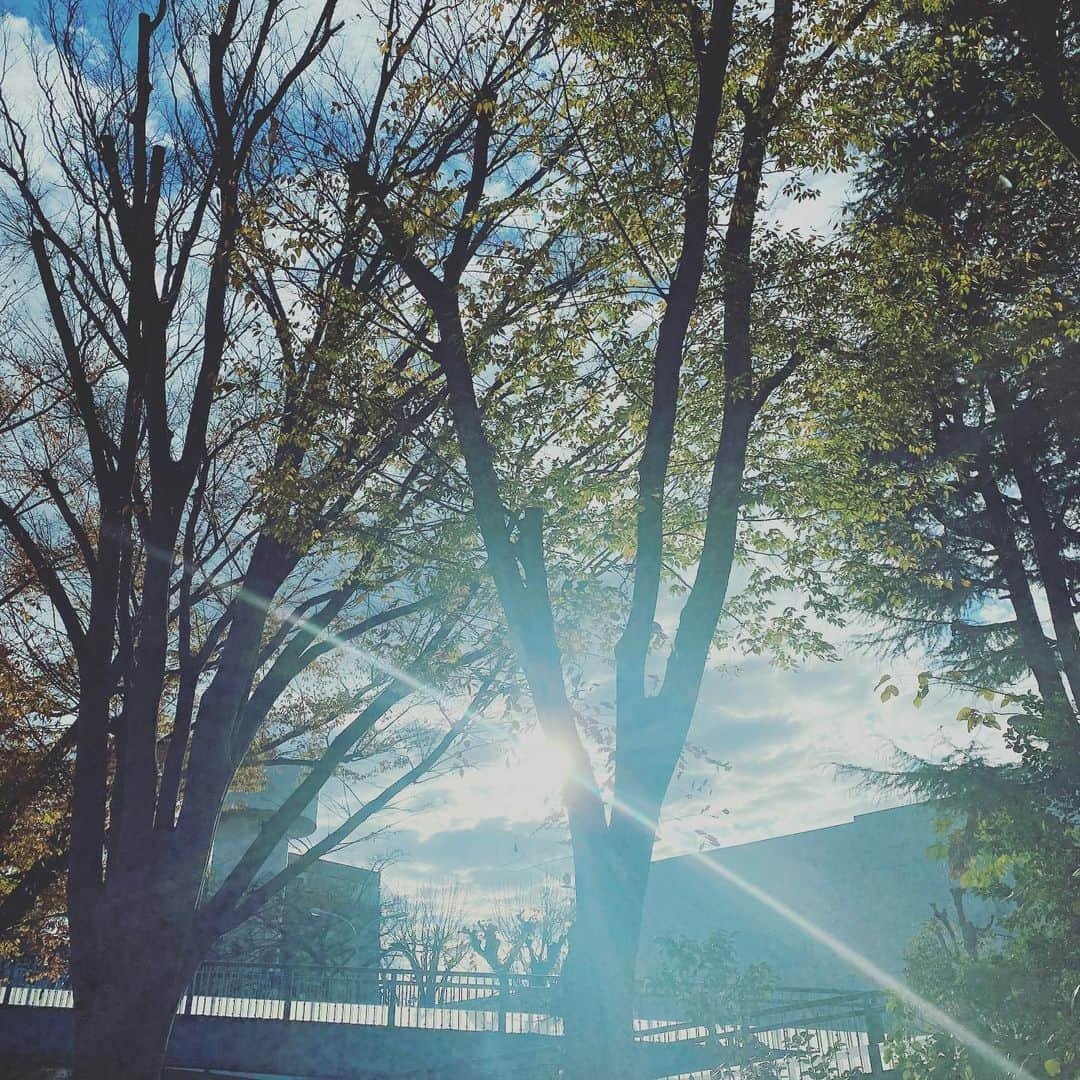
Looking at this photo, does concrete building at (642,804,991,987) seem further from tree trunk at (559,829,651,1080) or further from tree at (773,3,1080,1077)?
tree trunk at (559,829,651,1080)

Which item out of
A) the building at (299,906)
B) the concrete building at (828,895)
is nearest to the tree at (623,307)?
the building at (299,906)

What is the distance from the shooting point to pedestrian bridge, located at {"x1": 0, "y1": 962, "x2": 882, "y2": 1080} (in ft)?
56.9

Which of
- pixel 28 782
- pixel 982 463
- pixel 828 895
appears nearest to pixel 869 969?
pixel 828 895

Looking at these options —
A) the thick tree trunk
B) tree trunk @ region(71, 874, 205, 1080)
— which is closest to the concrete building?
tree trunk @ region(71, 874, 205, 1080)

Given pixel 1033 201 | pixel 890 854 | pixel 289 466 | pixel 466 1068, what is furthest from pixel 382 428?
pixel 890 854

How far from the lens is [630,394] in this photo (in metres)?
9.23

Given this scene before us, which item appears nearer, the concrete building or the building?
the concrete building

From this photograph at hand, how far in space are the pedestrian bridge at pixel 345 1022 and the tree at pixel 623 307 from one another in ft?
32.0

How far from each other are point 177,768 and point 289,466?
131 inches

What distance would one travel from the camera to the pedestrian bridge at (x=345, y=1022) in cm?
1733

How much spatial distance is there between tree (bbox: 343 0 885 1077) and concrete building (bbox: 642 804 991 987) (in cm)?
1807

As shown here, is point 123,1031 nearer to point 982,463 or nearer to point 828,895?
point 982,463

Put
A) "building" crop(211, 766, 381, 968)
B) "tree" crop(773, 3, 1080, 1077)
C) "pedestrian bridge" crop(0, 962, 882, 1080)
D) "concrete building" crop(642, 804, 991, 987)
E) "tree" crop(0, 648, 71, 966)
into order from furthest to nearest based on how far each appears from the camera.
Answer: "building" crop(211, 766, 381, 968), "concrete building" crop(642, 804, 991, 987), "pedestrian bridge" crop(0, 962, 882, 1080), "tree" crop(0, 648, 71, 966), "tree" crop(773, 3, 1080, 1077)

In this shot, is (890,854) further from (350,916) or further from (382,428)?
(382,428)
